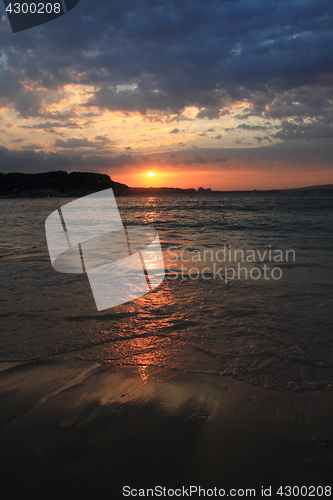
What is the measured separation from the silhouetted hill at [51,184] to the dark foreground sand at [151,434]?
9362 centimetres

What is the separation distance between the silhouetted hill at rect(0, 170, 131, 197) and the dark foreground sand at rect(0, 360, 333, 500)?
9362cm

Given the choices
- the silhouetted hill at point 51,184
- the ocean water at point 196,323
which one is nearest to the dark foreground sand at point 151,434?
the ocean water at point 196,323

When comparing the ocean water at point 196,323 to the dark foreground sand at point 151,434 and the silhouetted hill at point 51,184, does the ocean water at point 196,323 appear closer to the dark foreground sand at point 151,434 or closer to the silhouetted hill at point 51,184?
the dark foreground sand at point 151,434

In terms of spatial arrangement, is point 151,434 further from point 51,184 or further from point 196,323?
point 51,184

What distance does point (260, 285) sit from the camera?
188 inches

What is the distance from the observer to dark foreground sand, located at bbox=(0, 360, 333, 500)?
1453mm

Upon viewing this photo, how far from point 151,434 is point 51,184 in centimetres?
10512

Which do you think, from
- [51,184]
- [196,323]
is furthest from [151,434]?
[51,184]

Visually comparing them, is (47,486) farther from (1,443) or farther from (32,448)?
(1,443)

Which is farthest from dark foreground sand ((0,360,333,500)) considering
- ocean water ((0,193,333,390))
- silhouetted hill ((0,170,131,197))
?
silhouetted hill ((0,170,131,197))

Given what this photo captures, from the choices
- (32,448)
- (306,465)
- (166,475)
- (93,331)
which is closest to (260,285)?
(93,331)

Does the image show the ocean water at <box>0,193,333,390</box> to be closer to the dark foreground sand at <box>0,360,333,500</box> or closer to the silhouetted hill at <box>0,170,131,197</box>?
the dark foreground sand at <box>0,360,333,500</box>

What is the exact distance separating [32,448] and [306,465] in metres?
1.62

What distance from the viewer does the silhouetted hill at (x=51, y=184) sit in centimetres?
8969
